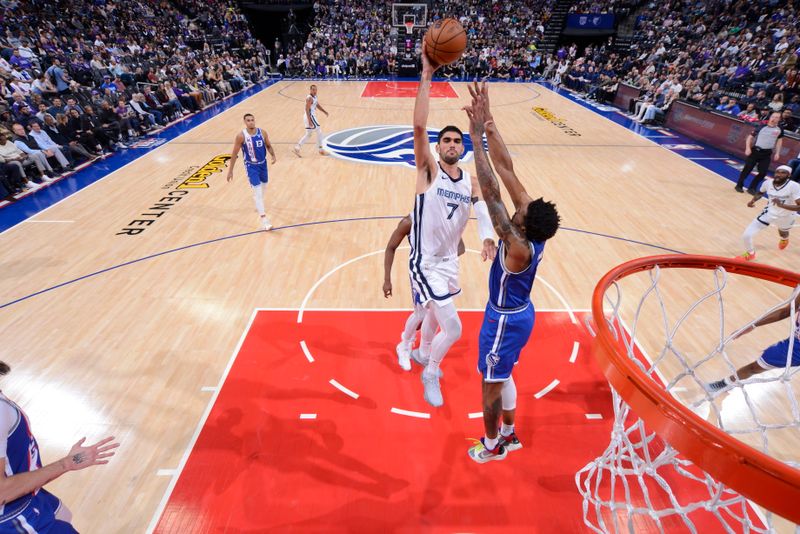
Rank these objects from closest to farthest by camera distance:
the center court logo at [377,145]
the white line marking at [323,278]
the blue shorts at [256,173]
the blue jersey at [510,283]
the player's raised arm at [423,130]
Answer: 1. the blue jersey at [510,283]
2. the player's raised arm at [423,130]
3. the white line marking at [323,278]
4. the blue shorts at [256,173]
5. the center court logo at [377,145]

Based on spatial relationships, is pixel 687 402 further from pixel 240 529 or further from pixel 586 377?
pixel 240 529

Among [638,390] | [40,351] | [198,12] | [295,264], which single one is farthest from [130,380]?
[198,12]

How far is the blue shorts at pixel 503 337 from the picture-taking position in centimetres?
303

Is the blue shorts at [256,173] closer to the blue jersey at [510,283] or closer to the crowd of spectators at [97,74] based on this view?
the blue jersey at [510,283]

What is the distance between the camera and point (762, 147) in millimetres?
8578

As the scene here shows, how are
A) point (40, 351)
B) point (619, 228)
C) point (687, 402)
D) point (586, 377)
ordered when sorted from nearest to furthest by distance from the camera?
point (687, 402) → point (586, 377) → point (40, 351) → point (619, 228)

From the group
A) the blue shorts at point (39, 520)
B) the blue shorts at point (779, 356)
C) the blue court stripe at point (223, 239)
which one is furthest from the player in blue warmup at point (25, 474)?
the blue shorts at point (779, 356)

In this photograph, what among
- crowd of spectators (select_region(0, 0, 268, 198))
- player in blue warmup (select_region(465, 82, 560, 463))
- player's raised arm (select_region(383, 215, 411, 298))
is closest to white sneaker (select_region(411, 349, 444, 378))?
player's raised arm (select_region(383, 215, 411, 298))

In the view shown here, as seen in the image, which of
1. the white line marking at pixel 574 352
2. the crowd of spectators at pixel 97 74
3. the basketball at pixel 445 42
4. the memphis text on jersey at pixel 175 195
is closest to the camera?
the basketball at pixel 445 42

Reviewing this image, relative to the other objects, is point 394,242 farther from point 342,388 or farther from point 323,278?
point 323,278

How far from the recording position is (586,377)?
431 cm

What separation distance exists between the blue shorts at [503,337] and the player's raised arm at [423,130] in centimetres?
116

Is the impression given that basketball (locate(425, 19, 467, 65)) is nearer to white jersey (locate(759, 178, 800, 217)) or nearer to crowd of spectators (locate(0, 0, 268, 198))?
white jersey (locate(759, 178, 800, 217))

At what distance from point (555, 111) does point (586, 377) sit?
1444 cm
